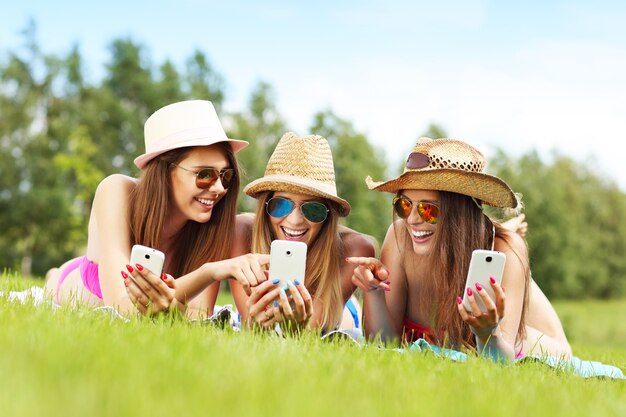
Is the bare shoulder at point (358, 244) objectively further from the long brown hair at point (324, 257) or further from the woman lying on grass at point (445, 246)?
the woman lying on grass at point (445, 246)

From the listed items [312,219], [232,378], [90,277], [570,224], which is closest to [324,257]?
[312,219]

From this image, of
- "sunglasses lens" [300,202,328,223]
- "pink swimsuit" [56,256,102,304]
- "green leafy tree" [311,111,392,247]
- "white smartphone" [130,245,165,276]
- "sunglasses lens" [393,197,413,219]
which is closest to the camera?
"white smartphone" [130,245,165,276]

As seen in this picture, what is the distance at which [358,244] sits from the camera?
20.9 feet

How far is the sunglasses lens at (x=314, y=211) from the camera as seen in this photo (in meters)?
5.93

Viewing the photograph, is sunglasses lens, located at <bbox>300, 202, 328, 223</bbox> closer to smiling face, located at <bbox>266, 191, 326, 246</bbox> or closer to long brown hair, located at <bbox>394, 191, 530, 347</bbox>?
smiling face, located at <bbox>266, 191, 326, 246</bbox>

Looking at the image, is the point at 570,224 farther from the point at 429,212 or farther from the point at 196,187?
the point at 196,187

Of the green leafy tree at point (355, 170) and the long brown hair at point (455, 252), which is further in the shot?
the green leafy tree at point (355, 170)

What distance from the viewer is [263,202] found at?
6160 millimetres

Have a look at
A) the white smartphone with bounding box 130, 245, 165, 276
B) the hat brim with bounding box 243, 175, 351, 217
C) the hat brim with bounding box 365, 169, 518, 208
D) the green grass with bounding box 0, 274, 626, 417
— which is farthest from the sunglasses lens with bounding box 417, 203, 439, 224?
the white smartphone with bounding box 130, 245, 165, 276

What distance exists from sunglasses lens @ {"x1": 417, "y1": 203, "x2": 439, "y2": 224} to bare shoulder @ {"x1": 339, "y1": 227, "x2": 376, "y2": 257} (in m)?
0.86

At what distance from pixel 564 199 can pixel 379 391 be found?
2118 inches

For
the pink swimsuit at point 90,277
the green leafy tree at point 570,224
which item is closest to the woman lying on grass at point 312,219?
the pink swimsuit at point 90,277

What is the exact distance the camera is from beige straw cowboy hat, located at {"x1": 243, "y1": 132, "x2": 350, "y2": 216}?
233 inches

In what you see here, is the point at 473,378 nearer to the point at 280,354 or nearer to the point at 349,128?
the point at 280,354
